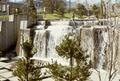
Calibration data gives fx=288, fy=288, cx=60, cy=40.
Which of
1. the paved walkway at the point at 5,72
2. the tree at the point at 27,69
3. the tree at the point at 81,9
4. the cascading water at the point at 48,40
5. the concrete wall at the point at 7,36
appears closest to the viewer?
the tree at the point at 81,9

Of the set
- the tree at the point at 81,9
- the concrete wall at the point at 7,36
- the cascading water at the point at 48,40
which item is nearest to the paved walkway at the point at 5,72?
the cascading water at the point at 48,40

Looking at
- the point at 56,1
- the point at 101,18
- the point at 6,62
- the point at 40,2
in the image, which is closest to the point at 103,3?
the point at 101,18

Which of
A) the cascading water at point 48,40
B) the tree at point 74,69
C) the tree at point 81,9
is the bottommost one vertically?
the cascading water at point 48,40

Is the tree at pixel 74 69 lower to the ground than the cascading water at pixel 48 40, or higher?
higher

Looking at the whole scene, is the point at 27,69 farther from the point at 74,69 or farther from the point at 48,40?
the point at 48,40

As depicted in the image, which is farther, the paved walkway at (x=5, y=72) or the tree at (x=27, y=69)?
the paved walkway at (x=5, y=72)

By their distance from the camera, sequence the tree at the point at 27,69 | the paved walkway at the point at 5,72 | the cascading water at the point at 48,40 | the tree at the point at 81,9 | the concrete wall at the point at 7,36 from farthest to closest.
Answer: the concrete wall at the point at 7,36 → the cascading water at the point at 48,40 → the paved walkway at the point at 5,72 → the tree at the point at 27,69 → the tree at the point at 81,9

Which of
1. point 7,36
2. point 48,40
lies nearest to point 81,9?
point 48,40

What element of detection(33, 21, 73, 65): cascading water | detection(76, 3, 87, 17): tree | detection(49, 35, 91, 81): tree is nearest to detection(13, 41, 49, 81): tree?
detection(49, 35, 91, 81): tree

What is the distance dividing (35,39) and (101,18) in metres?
14.2

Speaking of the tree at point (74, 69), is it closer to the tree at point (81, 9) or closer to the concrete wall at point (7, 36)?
the tree at point (81, 9)

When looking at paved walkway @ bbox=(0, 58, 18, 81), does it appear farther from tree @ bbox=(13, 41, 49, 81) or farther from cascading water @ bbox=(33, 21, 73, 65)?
tree @ bbox=(13, 41, 49, 81)

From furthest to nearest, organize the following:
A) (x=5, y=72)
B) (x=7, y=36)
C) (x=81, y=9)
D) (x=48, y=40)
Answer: (x=81, y=9) → (x=7, y=36) → (x=48, y=40) → (x=5, y=72)

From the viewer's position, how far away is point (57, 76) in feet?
23.6
